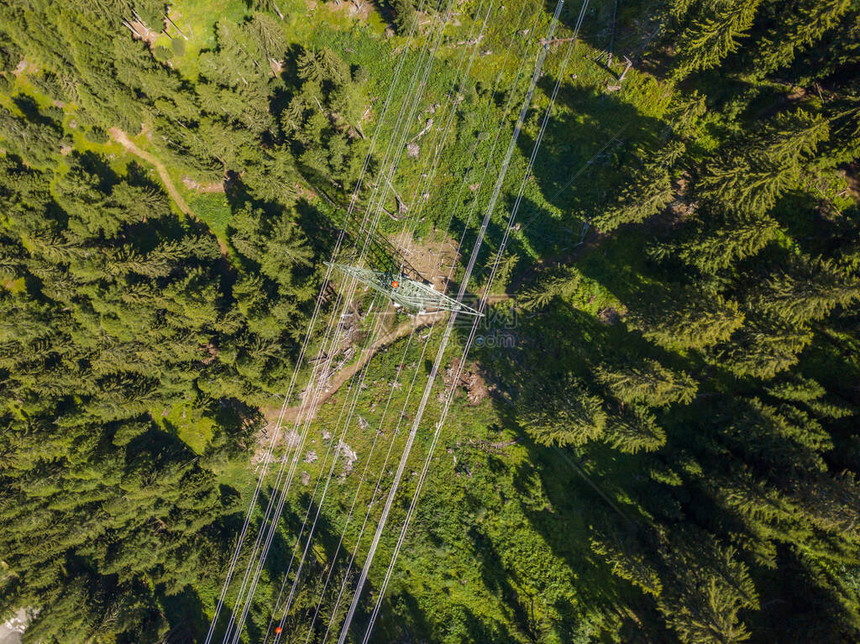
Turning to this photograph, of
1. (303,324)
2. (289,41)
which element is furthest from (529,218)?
(289,41)

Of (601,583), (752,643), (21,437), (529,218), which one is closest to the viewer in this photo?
(752,643)

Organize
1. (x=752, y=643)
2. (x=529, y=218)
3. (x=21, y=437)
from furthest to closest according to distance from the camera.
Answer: (x=21, y=437) < (x=529, y=218) < (x=752, y=643)

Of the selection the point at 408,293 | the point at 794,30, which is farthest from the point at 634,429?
the point at 794,30

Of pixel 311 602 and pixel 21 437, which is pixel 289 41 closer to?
pixel 21 437

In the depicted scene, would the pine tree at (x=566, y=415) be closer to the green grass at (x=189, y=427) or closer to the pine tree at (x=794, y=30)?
the pine tree at (x=794, y=30)

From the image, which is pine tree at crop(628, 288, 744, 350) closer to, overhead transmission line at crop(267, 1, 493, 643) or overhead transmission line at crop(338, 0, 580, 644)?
overhead transmission line at crop(338, 0, 580, 644)

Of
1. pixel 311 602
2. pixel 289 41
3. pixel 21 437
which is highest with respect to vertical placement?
pixel 289 41

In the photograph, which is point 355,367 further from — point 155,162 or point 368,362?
point 155,162
